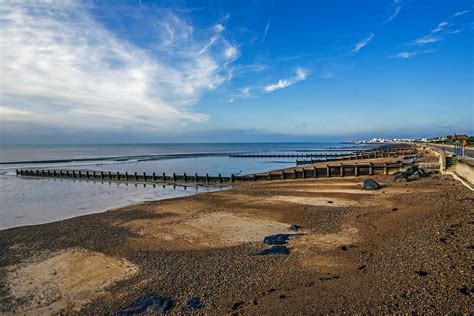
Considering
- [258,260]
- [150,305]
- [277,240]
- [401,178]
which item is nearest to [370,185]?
[401,178]

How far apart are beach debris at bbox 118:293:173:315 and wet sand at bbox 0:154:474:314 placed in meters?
0.39

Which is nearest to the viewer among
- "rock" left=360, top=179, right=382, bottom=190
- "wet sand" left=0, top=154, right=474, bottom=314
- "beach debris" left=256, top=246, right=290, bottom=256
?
"wet sand" left=0, top=154, right=474, bottom=314

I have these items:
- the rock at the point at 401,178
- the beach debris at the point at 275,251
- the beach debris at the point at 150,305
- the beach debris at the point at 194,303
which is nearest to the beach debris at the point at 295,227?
the beach debris at the point at 275,251

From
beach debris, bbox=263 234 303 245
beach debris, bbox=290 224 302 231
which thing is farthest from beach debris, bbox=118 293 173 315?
beach debris, bbox=290 224 302 231

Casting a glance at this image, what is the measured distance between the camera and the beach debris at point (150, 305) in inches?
273

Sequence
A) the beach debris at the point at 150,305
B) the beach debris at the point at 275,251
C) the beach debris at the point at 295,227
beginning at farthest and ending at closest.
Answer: the beach debris at the point at 295,227
the beach debris at the point at 275,251
the beach debris at the point at 150,305

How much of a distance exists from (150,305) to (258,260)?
3.56 metres

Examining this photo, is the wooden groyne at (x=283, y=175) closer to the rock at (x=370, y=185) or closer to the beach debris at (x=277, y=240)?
the rock at (x=370, y=185)

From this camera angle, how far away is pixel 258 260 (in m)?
9.35

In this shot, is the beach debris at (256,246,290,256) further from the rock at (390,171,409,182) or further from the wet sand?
the rock at (390,171,409,182)

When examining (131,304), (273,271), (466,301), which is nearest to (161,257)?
(131,304)

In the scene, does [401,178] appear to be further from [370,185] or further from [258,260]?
[258,260]

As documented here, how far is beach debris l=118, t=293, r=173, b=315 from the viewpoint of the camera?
6930 mm

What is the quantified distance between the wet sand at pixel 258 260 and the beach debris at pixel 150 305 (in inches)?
15.5
